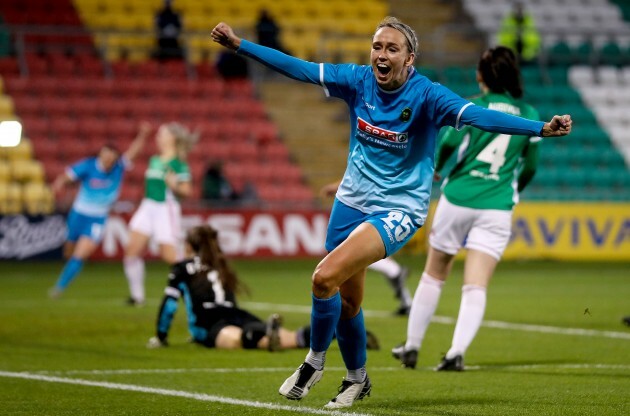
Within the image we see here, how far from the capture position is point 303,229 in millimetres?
23672

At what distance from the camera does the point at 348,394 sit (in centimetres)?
732

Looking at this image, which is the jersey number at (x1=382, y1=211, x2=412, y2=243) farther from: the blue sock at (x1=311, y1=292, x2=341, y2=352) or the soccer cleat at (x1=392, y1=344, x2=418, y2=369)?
the soccer cleat at (x1=392, y1=344, x2=418, y2=369)

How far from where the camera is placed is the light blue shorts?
23.0 ft

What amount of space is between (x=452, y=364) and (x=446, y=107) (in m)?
2.81

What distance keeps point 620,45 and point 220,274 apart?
23649 millimetres

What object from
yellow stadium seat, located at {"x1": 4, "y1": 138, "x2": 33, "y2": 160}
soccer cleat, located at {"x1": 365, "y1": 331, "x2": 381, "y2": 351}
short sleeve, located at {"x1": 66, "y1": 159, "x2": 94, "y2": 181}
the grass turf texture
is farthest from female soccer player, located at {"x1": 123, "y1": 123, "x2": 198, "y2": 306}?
yellow stadium seat, located at {"x1": 4, "y1": 138, "x2": 33, "y2": 160}

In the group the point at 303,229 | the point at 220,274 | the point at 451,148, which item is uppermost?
the point at 451,148

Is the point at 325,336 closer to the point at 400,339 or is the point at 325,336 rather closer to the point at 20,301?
the point at 400,339

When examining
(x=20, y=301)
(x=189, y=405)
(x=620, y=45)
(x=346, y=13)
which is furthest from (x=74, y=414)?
(x=620, y=45)

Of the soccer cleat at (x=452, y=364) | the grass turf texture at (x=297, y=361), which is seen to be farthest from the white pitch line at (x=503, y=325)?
the soccer cleat at (x=452, y=364)

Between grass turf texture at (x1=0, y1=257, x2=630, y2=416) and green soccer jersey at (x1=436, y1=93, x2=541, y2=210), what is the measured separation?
124 centimetres

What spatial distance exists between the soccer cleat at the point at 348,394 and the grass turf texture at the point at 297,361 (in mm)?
93

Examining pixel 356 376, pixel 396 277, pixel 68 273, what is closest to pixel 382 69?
pixel 356 376

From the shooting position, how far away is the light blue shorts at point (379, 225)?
23.0 feet
